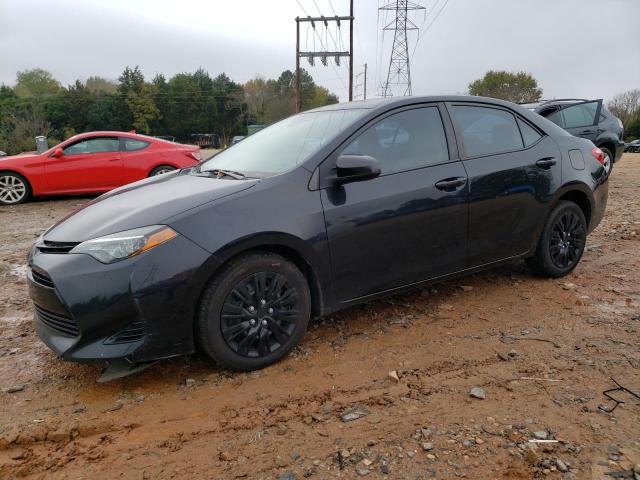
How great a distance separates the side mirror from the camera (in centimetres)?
294

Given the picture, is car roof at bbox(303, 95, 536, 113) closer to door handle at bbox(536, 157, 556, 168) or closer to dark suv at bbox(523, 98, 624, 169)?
door handle at bbox(536, 157, 556, 168)

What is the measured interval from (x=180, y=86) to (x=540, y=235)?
78.1 m

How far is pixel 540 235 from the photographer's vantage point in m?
4.07

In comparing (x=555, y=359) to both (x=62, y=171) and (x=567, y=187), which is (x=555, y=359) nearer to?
(x=567, y=187)

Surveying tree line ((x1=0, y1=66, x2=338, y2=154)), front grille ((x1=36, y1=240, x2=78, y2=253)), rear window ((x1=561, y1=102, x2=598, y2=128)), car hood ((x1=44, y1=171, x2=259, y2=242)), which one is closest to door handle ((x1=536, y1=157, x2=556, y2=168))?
car hood ((x1=44, y1=171, x2=259, y2=242))

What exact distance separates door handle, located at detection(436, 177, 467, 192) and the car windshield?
0.74 metres

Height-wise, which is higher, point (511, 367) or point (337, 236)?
point (337, 236)

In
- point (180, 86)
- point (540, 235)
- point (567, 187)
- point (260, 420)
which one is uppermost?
point (180, 86)

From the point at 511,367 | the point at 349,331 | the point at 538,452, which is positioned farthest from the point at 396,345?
the point at 538,452

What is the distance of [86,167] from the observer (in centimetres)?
934

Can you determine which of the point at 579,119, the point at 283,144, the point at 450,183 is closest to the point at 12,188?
the point at 283,144

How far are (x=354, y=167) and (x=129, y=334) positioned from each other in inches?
62.3

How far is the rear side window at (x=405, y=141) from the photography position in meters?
3.26

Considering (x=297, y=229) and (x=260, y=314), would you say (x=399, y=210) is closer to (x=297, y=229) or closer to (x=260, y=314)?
(x=297, y=229)
